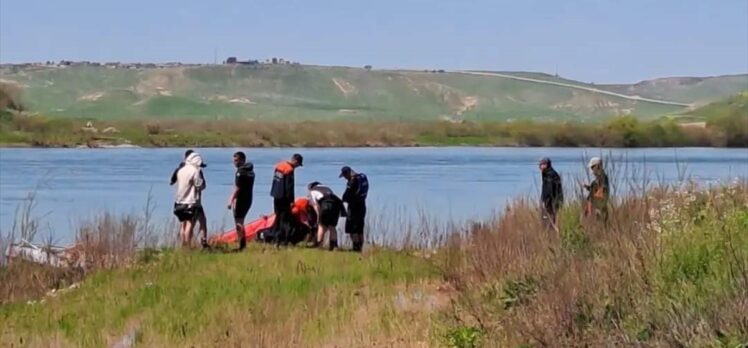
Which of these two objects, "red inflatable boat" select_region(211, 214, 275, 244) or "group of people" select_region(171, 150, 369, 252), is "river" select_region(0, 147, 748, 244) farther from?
"group of people" select_region(171, 150, 369, 252)

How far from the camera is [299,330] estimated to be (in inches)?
474

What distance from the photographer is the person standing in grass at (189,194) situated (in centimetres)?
1767

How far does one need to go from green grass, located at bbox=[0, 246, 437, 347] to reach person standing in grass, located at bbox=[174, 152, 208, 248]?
476mm

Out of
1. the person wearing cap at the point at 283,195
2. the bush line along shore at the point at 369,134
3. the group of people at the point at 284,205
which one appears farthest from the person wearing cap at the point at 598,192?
the bush line along shore at the point at 369,134

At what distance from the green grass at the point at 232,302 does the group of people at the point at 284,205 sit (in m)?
0.62

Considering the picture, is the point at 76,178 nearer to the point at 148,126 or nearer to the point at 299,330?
the point at 299,330

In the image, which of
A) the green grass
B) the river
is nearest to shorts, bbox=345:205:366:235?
the green grass

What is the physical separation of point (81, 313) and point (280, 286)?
2.18m

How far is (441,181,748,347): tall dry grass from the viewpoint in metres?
8.21

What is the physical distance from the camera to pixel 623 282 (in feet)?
31.5

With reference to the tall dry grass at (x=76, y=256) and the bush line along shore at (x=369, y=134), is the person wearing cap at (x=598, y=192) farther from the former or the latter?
the bush line along shore at (x=369, y=134)

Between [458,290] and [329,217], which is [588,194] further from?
[329,217]

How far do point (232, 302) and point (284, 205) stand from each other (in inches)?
197

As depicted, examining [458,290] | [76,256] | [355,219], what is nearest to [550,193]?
[355,219]
